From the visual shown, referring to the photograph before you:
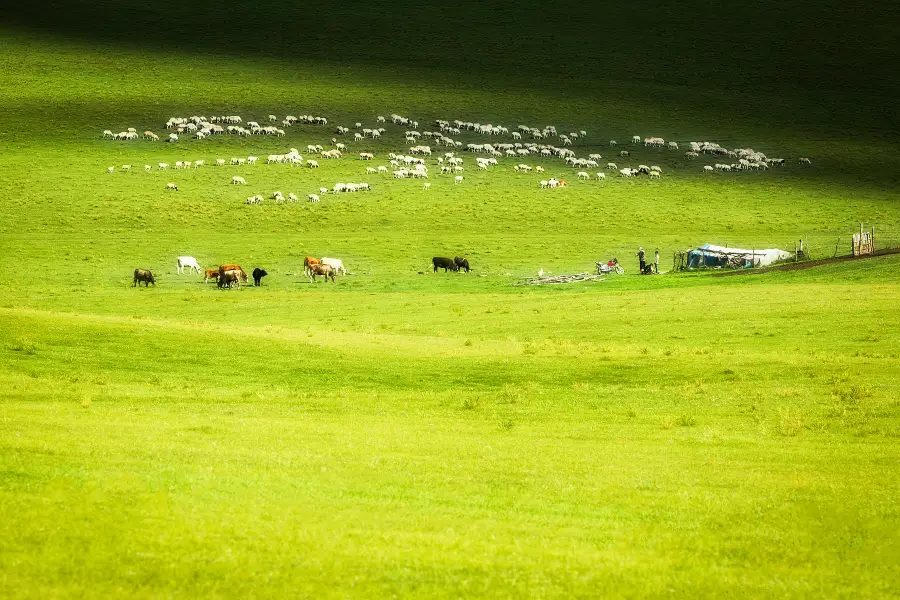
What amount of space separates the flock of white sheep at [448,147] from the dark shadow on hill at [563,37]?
22.3 metres

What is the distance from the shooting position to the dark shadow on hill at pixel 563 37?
465 ft

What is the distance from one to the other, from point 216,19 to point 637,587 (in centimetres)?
15463

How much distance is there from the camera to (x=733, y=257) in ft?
204

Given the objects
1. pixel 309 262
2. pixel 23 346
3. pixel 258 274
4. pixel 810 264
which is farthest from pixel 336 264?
pixel 23 346

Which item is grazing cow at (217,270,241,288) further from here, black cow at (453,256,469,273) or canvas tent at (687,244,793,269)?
canvas tent at (687,244,793,269)

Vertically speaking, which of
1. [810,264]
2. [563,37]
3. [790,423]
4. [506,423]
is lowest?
[506,423]

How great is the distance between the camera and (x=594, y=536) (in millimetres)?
12992

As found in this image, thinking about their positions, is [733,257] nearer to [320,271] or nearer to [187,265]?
[320,271]

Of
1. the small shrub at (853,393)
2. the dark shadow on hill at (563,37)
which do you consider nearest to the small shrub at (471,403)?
the small shrub at (853,393)

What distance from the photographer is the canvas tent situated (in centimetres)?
6178

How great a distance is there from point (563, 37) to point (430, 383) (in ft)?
458

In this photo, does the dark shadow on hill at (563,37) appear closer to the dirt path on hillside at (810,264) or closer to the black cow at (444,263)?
the black cow at (444,263)

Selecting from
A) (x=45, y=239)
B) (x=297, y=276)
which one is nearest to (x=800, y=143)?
(x=297, y=276)

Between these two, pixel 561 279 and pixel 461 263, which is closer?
pixel 561 279
